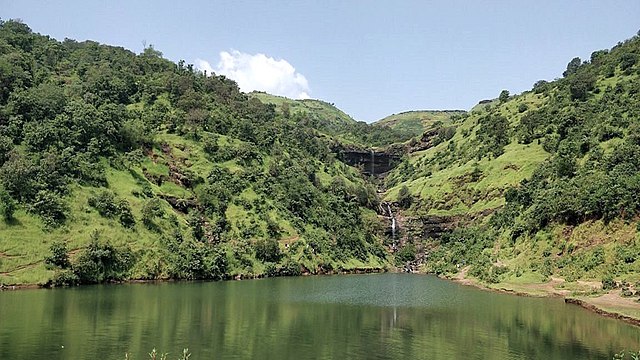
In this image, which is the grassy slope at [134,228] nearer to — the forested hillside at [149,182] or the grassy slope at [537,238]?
the forested hillside at [149,182]

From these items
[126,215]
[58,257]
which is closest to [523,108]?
[126,215]

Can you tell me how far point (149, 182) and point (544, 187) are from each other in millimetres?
81676

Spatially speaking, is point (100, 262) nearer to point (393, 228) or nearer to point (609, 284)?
point (609, 284)

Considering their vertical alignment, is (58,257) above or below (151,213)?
below

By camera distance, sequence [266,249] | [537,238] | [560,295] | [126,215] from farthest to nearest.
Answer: [266,249]
[126,215]
[537,238]
[560,295]

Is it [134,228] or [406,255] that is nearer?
[134,228]

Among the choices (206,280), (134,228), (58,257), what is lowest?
(206,280)

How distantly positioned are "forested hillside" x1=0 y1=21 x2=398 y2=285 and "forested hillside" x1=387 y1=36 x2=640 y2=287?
2238 centimetres

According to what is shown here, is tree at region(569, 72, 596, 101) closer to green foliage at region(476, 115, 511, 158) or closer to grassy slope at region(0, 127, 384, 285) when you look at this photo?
green foliage at region(476, 115, 511, 158)

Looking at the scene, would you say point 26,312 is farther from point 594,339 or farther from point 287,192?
point 287,192

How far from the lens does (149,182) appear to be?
4262 inches

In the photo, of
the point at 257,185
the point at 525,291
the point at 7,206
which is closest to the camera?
the point at 525,291

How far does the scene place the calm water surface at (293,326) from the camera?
117 feet

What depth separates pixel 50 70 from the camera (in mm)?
144750
